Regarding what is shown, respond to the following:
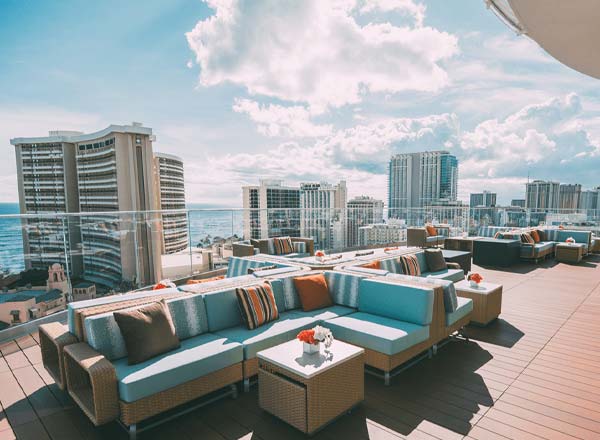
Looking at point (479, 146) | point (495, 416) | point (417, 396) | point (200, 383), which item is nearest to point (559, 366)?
point (495, 416)

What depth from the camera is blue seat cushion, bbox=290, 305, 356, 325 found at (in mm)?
3060

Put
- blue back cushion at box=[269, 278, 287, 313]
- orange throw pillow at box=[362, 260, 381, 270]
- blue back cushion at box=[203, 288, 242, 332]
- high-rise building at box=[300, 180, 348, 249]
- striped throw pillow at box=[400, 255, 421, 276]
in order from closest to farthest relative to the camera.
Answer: blue back cushion at box=[203, 288, 242, 332], blue back cushion at box=[269, 278, 287, 313], orange throw pillow at box=[362, 260, 381, 270], striped throw pillow at box=[400, 255, 421, 276], high-rise building at box=[300, 180, 348, 249]

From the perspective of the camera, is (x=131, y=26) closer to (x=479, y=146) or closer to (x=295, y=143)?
(x=295, y=143)

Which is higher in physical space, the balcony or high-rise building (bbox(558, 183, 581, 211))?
high-rise building (bbox(558, 183, 581, 211))

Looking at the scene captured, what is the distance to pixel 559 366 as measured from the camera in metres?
2.79

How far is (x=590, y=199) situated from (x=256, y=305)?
1245 cm

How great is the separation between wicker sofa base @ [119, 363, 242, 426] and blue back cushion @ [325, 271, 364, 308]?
1420 mm

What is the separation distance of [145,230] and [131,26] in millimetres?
3818

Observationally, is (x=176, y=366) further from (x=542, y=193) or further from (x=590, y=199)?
(x=542, y=193)

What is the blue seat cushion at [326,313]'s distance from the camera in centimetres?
306

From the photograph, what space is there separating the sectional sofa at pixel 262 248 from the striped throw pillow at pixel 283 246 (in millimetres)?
66

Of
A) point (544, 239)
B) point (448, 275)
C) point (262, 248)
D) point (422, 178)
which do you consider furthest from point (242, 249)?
point (422, 178)

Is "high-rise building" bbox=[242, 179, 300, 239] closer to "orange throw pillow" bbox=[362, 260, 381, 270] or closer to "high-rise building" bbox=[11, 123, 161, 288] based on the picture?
"high-rise building" bbox=[11, 123, 161, 288]

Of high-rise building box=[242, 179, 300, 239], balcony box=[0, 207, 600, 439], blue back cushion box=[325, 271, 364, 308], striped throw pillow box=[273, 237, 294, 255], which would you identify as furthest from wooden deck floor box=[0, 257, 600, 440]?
high-rise building box=[242, 179, 300, 239]
